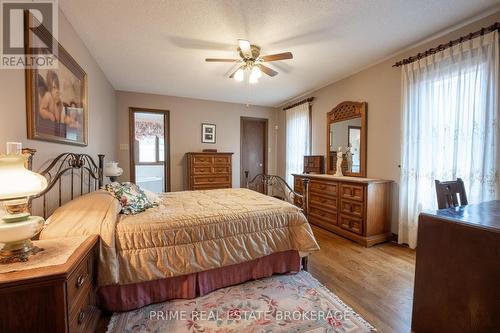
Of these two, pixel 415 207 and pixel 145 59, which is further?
pixel 145 59

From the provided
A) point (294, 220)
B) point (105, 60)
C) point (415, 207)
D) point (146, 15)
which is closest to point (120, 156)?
point (105, 60)

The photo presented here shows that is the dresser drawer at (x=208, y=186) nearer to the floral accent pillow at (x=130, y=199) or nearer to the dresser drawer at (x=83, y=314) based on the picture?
the floral accent pillow at (x=130, y=199)

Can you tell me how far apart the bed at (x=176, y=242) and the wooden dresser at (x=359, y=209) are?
130cm

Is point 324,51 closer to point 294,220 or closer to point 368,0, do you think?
point 368,0

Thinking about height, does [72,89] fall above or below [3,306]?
above

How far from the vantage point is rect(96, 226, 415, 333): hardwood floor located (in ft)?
5.41

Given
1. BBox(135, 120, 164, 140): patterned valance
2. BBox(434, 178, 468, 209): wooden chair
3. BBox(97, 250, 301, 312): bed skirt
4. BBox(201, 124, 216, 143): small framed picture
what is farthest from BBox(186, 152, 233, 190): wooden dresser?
BBox(434, 178, 468, 209): wooden chair

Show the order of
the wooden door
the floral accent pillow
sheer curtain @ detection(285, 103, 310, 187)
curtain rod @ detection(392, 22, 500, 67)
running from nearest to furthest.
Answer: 1. the floral accent pillow
2. curtain rod @ detection(392, 22, 500, 67)
3. sheer curtain @ detection(285, 103, 310, 187)
4. the wooden door

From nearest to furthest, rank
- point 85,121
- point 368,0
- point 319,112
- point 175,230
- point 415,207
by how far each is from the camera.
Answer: point 175,230 → point 368,0 → point 85,121 → point 415,207 → point 319,112

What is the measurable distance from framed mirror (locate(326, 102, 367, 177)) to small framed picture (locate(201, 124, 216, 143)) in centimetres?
272

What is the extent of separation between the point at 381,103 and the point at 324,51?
1220 mm

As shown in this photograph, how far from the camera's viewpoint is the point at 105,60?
123 inches

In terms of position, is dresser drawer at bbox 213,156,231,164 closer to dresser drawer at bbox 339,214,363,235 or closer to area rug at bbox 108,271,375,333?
dresser drawer at bbox 339,214,363,235

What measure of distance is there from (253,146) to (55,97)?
175 inches
